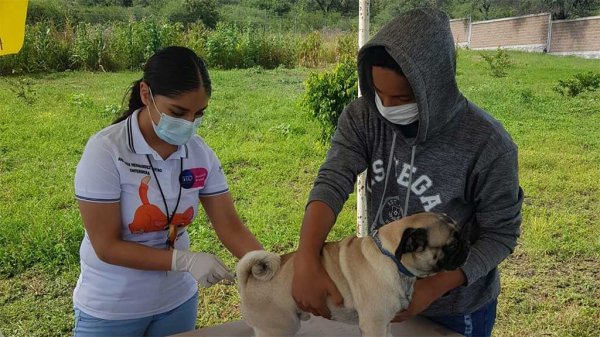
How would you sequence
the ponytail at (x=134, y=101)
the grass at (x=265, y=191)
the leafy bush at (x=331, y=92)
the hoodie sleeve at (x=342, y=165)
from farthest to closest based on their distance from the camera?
the leafy bush at (x=331, y=92)
the grass at (x=265, y=191)
the ponytail at (x=134, y=101)
the hoodie sleeve at (x=342, y=165)

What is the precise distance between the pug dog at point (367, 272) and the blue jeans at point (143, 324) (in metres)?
0.39

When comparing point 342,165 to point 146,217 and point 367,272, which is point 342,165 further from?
point 146,217

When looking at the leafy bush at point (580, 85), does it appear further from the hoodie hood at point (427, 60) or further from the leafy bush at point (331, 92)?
the hoodie hood at point (427, 60)

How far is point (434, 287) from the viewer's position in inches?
63.2

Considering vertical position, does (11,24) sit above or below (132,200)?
above

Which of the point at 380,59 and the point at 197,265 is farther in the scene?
the point at 197,265

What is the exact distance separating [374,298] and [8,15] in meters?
1.42

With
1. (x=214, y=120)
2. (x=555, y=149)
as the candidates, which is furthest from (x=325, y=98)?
(x=555, y=149)

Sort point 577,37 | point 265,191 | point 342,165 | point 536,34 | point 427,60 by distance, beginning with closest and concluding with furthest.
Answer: point 427,60 < point 342,165 < point 265,191 < point 577,37 < point 536,34

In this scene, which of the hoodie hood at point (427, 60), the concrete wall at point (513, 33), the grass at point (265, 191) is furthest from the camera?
the concrete wall at point (513, 33)

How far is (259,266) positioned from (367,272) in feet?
1.03

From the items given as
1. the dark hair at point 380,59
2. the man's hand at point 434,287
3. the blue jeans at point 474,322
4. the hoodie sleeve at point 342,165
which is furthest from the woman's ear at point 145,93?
the blue jeans at point 474,322

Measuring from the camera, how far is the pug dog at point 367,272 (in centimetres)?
155

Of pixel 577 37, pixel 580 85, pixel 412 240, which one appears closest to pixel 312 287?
pixel 412 240
